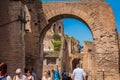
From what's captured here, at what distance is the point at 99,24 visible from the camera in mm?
24047

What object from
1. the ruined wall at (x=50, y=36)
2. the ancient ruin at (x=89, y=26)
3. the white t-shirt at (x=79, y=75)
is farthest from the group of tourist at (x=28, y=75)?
the ruined wall at (x=50, y=36)

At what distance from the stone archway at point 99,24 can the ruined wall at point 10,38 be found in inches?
338

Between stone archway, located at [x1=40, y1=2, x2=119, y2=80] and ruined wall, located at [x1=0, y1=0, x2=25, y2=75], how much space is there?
28.2ft

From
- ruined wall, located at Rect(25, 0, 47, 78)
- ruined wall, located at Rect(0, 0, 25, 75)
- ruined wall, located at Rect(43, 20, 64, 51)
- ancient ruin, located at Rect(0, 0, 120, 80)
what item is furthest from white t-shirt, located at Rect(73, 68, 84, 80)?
ruined wall, located at Rect(43, 20, 64, 51)

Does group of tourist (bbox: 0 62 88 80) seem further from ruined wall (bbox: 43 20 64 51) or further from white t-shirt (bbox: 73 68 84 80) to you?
ruined wall (bbox: 43 20 64 51)

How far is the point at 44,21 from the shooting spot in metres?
24.6

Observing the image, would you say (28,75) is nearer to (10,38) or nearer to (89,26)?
(10,38)

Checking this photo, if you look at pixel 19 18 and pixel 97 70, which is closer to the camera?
pixel 19 18

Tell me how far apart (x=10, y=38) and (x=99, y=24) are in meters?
9.50

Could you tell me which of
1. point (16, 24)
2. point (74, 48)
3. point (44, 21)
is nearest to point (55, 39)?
point (74, 48)

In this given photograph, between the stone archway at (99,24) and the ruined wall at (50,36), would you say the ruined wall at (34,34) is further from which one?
the ruined wall at (50,36)

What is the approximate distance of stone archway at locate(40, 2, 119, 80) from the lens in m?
23.7

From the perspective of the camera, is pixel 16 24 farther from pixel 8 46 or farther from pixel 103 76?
pixel 103 76

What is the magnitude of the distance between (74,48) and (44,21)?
157ft
